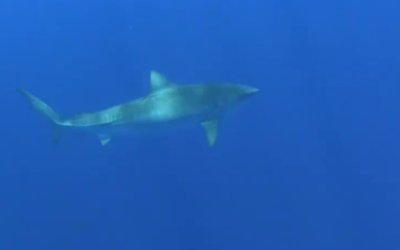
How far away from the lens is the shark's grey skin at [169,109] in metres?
5.71

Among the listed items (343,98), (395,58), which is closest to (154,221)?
(343,98)

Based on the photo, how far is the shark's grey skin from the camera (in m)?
5.71

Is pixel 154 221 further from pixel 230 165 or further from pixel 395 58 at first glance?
pixel 395 58

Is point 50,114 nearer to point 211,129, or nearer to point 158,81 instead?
point 158,81

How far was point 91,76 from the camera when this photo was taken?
881 cm

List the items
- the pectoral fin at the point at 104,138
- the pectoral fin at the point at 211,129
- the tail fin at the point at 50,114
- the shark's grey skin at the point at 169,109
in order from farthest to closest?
the tail fin at the point at 50,114 < the pectoral fin at the point at 104,138 < the pectoral fin at the point at 211,129 < the shark's grey skin at the point at 169,109

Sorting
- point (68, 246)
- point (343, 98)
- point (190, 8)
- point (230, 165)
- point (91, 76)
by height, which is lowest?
point (68, 246)

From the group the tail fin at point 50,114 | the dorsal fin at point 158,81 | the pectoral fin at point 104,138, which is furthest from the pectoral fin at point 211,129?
the tail fin at point 50,114

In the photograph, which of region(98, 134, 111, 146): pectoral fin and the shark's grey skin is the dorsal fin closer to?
the shark's grey skin

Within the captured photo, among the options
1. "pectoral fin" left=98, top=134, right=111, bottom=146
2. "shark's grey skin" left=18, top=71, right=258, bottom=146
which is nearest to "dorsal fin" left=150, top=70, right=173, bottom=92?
"shark's grey skin" left=18, top=71, right=258, bottom=146

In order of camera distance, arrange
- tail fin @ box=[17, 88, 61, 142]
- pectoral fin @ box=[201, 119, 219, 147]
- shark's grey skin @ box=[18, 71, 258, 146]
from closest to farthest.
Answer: shark's grey skin @ box=[18, 71, 258, 146], pectoral fin @ box=[201, 119, 219, 147], tail fin @ box=[17, 88, 61, 142]

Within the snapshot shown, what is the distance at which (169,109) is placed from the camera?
5.70 m

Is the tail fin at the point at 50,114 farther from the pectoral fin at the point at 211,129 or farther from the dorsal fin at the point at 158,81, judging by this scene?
the pectoral fin at the point at 211,129

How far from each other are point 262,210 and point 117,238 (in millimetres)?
1693
